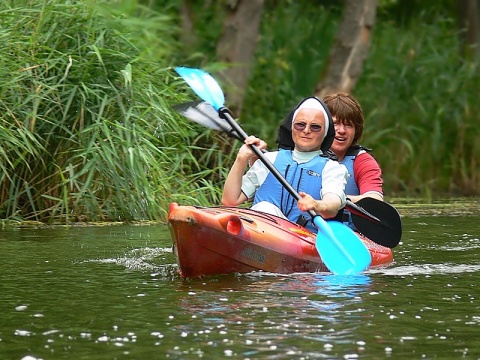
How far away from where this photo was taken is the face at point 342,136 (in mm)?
6746

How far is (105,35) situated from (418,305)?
4092 millimetres

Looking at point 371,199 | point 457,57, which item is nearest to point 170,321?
point 371,199

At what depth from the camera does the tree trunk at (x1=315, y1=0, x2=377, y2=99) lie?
11352 millimetres

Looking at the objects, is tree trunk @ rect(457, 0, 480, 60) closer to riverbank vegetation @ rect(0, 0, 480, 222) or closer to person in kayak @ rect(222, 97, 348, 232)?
riverbank vegetation @ rect(0, 0, 480, 222)

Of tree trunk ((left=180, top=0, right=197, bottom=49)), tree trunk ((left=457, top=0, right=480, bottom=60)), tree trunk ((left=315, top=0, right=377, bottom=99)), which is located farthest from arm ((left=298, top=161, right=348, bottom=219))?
tree trunk ((left=457, top=0, right=480, bottom=60))

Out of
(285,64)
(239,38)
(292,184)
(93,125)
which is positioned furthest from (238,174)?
(285,64)

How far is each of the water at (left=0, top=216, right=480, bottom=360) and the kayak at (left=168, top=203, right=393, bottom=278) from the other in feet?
0.23

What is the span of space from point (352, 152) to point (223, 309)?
7.78 feet

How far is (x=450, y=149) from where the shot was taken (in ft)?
36.7

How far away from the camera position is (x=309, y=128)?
238 inches

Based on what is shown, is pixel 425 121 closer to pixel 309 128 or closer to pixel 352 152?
pixel 352 152

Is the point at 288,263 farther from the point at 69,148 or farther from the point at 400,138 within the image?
the point at 400,138

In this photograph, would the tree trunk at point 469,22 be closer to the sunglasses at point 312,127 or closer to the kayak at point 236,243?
the sunglasses at point 312,127

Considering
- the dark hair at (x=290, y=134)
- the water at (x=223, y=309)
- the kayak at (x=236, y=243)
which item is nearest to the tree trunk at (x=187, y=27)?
the water at (x=223, y=309)
